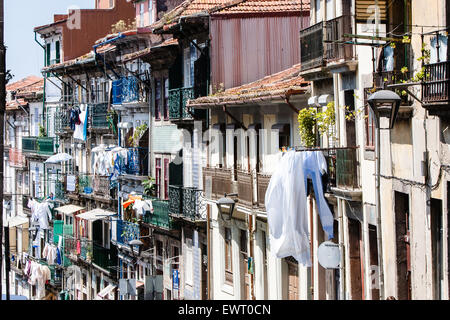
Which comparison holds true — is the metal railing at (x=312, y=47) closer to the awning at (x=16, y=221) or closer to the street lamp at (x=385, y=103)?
the street lamp at (x=385, y=103)

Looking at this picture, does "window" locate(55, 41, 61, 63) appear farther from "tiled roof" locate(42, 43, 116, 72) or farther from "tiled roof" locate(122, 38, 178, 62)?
"tiled roof" locate(122, 38, 178, 62)

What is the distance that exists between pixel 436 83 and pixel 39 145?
4670 cm

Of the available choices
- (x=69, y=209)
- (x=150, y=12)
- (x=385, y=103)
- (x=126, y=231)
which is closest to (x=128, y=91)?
(x=150, y=12)

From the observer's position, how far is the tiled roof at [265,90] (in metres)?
27.5

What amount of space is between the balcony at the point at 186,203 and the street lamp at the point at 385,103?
18183 millimetres

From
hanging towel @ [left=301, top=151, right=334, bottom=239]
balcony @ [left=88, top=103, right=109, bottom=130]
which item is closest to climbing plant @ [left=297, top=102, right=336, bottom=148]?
hanging towel @ [left=301, top=151, right=334, bottom=239]

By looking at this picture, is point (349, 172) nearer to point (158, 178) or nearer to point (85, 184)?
point (158, 178)

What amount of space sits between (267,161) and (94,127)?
21.9m

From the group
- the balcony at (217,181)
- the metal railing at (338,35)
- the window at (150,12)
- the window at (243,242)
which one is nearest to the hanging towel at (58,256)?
the window at (150,12)

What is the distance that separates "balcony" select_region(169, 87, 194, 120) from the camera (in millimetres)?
36500

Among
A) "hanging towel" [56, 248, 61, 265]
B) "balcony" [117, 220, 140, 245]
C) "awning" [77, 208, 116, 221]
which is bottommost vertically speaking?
"hanging towel" [56, 248, 61, 265]

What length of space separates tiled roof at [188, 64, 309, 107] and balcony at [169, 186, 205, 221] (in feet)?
9.86

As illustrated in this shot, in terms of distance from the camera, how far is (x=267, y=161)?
99.3 feet
